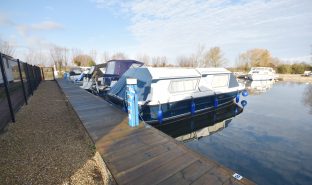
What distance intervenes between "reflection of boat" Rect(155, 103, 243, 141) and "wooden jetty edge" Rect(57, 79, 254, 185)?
2774mm

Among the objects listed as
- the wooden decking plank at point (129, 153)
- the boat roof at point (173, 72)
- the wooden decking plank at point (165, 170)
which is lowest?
the wooden decking plank at point (129, 153)

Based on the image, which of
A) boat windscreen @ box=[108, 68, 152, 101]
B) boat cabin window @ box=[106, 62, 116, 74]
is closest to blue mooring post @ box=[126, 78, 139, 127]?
boat windscreen @ box=[108, 68, 152, 101]

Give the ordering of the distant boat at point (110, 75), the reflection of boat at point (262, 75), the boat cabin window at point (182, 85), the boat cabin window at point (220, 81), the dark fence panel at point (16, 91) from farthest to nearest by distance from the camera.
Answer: the reflection of boat at point (262, 75) → the distant boat at point (110, 75) → the boat cabin window at point (220, 81) → the dark fence panel at point (16, 91) → the boat cabin window at point (182, 85)

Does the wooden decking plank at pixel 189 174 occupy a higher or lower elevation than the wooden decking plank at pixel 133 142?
higher

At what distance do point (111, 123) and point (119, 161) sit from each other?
234 centimetres

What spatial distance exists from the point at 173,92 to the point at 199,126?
2.19m

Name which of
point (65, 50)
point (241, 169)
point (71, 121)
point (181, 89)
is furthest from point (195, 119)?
point (65, 50)

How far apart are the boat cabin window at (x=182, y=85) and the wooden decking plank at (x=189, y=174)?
4770 mm

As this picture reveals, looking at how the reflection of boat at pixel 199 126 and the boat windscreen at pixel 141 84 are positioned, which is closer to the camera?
the boat windscreen at pixel 141 84

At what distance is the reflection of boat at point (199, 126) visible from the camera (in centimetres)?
743

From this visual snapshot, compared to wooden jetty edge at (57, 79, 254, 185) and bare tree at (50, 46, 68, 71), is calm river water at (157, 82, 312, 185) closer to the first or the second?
wooden jetty edge at (57, 79, 254, 185)

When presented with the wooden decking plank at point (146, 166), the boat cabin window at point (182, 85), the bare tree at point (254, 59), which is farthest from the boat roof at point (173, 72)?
the bare tree at point (254, 59)

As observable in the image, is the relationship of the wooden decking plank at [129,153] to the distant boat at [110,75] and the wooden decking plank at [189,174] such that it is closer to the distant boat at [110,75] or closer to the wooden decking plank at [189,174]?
the wooden decking plank at [189,174]

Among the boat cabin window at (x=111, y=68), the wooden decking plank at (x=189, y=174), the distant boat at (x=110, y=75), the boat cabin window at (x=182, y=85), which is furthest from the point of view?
the boat cabin window at (x=111, y=68)
